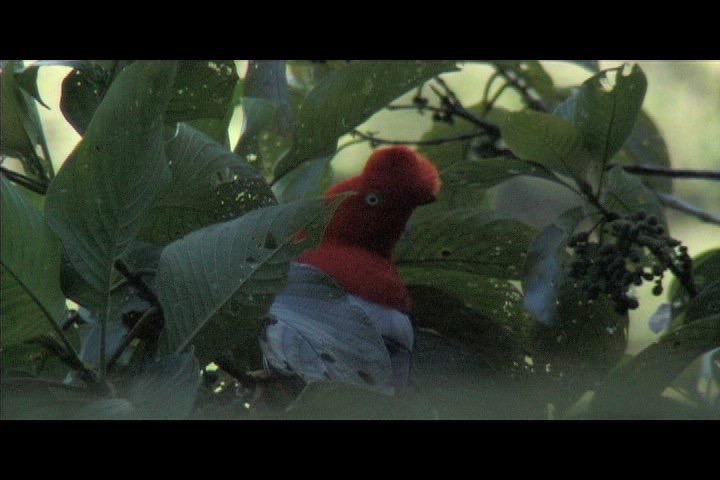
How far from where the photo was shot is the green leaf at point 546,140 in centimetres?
117

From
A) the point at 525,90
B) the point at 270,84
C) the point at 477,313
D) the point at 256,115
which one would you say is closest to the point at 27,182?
the point at 256,115

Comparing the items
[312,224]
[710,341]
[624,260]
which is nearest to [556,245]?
[624,260]

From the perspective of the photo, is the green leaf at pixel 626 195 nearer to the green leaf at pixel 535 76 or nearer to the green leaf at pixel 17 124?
the green leaf at pixel 535 76

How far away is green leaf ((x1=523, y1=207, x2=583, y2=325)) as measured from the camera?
1.06 metres

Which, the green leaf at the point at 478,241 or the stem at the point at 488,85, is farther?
the stem at the point at 488,85

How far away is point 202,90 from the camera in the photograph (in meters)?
1.03

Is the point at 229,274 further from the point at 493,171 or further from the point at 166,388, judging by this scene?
the point at 493,171

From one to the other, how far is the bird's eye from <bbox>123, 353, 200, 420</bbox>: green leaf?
0.91 meters

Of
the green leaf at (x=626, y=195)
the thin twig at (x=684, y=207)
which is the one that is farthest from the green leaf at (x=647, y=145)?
the green leaf at (x=626, y=195)

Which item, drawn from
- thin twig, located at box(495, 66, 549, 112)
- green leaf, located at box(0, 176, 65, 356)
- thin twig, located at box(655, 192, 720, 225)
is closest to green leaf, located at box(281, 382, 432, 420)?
green leaf, located at box(0, 176, 65, 356)

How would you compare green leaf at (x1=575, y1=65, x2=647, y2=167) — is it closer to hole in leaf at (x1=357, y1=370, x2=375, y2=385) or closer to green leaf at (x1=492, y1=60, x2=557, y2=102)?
hole in leaf at (x1=357, y1=370, x2=375, y2=385)

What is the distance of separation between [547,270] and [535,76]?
0.85 metres

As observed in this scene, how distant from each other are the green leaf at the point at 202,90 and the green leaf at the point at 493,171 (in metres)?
0.32

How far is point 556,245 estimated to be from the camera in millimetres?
1103
